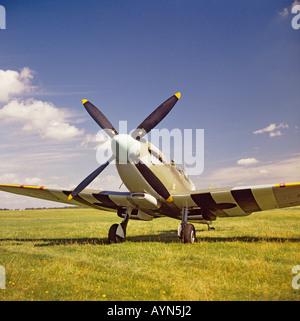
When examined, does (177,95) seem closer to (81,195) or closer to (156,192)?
(156,192)

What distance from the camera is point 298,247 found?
9.77 metres

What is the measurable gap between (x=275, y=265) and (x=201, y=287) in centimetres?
292

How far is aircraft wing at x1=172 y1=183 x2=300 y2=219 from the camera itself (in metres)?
10.2

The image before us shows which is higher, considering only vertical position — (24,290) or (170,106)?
(170,106)

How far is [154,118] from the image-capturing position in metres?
10.2

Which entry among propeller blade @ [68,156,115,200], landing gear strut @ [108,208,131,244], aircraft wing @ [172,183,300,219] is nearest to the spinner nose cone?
propeller blade @ [68,156,115,200]

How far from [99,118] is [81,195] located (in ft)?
13.0

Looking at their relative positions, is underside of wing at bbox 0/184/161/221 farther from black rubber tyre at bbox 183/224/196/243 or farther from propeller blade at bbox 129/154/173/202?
black rubber tyre at bbox 183/224/196/243

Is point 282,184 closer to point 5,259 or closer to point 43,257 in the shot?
point 43,257

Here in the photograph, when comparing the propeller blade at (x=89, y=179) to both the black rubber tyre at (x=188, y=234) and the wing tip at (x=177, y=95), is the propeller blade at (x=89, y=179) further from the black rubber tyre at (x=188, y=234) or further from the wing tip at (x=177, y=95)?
the black rubber tyre at (x=188, y=234)

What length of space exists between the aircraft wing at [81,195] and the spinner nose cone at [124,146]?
249 centimetres

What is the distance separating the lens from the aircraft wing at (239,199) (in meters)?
10.2
